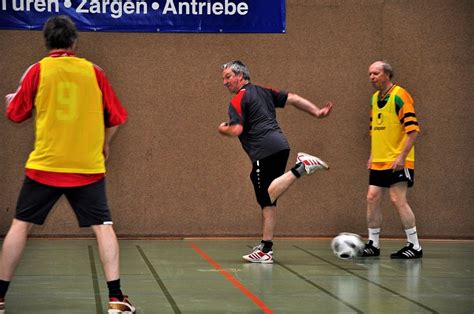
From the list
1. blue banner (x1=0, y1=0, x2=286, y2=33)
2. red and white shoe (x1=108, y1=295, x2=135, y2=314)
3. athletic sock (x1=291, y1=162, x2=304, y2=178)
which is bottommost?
red and white shoe (x1=108, y1=295, x2=135, y2=314)

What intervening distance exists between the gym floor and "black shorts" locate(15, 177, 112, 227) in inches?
31.1

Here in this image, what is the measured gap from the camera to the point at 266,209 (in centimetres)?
912

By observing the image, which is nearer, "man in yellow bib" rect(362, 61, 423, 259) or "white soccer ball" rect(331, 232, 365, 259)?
"white soccer ball" rect(331, 232, 365, 259)

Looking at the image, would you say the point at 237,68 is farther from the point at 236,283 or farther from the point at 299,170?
the point at 236,283

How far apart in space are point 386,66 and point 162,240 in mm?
3824

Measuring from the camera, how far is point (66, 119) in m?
5.64

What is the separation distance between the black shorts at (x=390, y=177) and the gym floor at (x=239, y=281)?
82 centimetres

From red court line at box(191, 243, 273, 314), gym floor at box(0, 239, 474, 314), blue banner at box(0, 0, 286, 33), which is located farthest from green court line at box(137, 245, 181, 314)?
blue banner at box(0, 0, 286, 33)

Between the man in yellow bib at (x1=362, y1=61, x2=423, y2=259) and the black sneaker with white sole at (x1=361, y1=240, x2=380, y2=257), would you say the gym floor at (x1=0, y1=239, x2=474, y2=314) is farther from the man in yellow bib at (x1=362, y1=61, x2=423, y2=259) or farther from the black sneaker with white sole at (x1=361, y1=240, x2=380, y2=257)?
Result: the man in yellow bib at (x1=362, y1=61, x2=423, y2=259)

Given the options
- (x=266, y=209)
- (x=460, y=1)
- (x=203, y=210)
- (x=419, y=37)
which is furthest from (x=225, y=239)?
(x=460, y=1)

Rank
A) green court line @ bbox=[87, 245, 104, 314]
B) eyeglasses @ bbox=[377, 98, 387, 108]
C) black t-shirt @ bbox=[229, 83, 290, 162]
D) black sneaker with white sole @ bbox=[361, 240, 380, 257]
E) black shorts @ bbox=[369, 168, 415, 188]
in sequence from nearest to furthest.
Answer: green court line @ bbox=[87, 245, 104, 314]
black t-shirt @ bbox=[229, 83, 290, 162]
black shorts @ bbox=[369, 168, 415, 188]
eyeglasses @ bbox=[377, 98, 387, 108]
black sneaker with white sole @ bbox=[361, 240, 380, 257]

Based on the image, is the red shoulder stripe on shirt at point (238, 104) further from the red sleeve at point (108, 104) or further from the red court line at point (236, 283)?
the red sleeve at point (108, 104)

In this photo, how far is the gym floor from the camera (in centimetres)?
646

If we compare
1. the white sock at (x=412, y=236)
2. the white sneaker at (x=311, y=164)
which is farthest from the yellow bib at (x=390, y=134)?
the white sneaker at (x=311, y=164)
